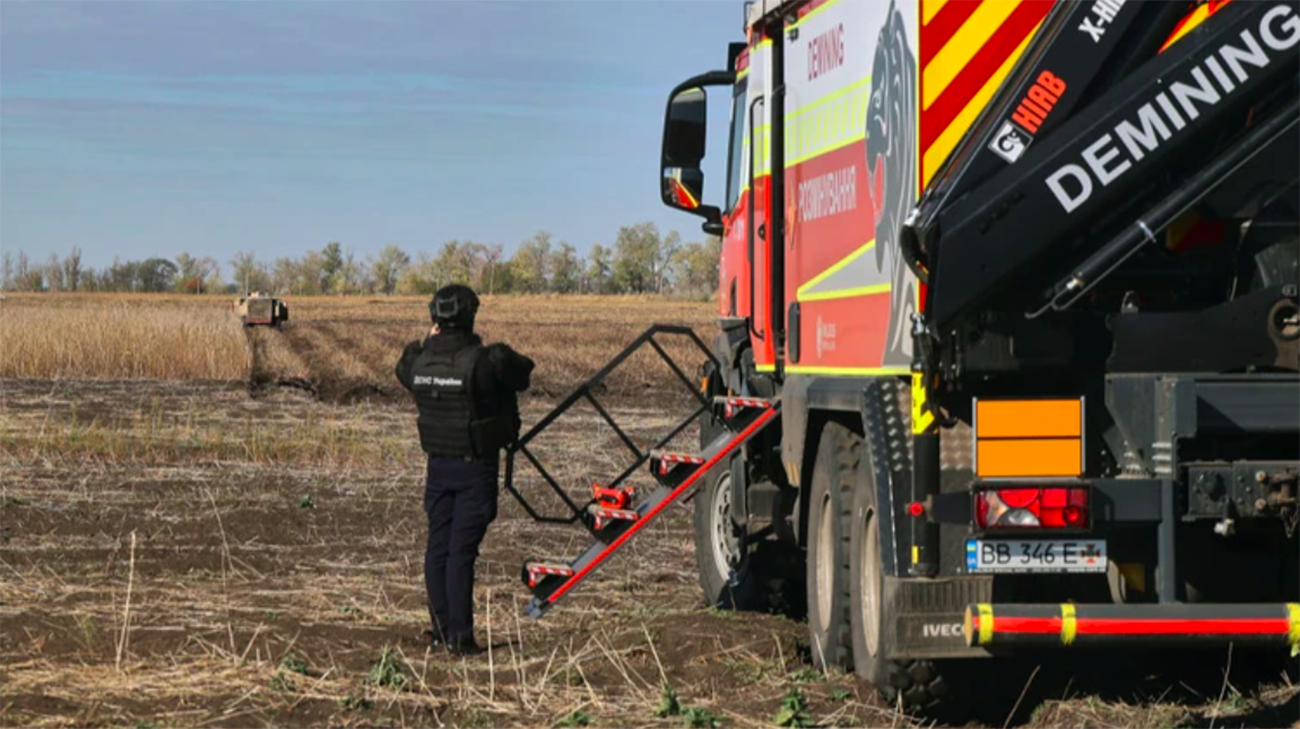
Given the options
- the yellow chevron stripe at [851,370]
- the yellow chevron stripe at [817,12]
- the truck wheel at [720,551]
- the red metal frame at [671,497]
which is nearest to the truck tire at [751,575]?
the truck wheel at [720,551]

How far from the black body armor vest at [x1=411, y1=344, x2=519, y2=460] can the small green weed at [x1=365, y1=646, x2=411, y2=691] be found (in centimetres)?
136

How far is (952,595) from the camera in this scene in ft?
23.3

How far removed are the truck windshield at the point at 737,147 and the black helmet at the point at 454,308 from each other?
2.22 metres

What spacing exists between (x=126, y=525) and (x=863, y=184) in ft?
27.1

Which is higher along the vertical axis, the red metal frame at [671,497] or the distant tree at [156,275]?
the distant tree at [156,275]

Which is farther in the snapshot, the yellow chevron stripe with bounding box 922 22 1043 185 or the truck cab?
the yellow chevron stripe with bounding box 922 22 1043 185

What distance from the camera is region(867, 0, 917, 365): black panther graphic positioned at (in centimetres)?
706

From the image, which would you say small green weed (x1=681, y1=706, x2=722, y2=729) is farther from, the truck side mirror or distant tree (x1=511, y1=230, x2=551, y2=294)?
distant tree (x1=511, y1=230, x2=551, y2=294)

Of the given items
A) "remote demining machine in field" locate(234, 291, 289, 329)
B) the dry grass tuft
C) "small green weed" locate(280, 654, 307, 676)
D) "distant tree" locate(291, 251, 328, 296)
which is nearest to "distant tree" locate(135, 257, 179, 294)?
"distant tree" locate(291, 251, 328, 296)

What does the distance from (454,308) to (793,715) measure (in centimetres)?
325

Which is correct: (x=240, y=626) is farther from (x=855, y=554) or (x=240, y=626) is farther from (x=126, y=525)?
(x=126, y=525)

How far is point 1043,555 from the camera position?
22.3 feet

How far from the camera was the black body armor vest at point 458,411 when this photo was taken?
9.51 m

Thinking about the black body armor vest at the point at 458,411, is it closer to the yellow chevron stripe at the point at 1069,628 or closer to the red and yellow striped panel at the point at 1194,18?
the yellow chevron stripe at the point at 1069,628
